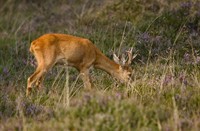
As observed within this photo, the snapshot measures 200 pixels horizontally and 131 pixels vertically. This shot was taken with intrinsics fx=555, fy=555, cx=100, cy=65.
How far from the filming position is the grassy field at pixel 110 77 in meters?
6.32

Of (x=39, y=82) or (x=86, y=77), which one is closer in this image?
(x=86, y=77)

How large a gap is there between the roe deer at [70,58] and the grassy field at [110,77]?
20 centimetres

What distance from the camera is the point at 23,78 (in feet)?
34.7

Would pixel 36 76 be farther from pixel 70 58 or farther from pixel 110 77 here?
pixel 110 77

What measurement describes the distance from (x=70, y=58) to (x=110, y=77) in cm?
84

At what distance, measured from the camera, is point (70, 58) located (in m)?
10.3

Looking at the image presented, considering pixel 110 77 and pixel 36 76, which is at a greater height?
pixel 36 76

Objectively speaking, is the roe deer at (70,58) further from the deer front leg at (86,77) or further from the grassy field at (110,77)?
the grassy field at (110,77)

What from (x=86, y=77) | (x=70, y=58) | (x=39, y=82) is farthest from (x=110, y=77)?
A: (x=39, y=82)

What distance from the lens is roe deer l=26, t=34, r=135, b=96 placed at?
Answer: 9930mm

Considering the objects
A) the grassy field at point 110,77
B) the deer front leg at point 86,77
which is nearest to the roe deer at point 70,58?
the deer front leg at point 86,77

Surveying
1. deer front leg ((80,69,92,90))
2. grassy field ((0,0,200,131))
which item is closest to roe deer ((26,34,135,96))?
deer front leg ((80,69,92,90))

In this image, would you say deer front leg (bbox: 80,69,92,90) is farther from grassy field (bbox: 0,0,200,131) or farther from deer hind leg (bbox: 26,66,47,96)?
deer hind leg (bbox: 26,66,47,96)

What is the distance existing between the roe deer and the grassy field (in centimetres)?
20
